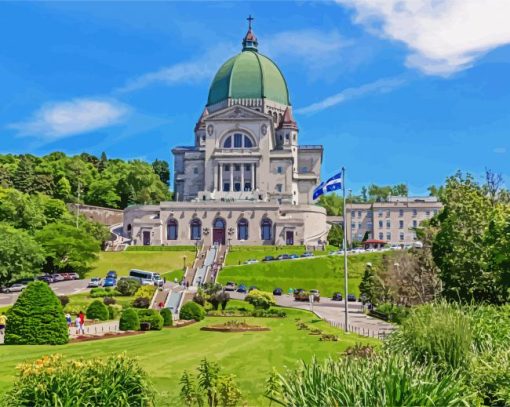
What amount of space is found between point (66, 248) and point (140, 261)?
980cm

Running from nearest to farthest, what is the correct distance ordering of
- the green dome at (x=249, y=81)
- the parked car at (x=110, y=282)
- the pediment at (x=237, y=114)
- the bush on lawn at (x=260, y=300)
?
the bush on lawn at (x=260, y=300)
the parked car at (x=110, y=282)
the pediment at (x=237, y=114)
the green dome at (x=249, y=81)

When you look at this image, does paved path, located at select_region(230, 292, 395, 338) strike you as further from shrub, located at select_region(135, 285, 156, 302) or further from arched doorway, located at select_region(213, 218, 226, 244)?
arched doorway, located at select_region(213, 218, 226, 244)

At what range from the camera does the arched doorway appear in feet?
303

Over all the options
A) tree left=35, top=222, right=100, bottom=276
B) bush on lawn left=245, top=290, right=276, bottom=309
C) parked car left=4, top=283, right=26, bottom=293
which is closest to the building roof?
tree left=35, top=222, right=100, bottom=276

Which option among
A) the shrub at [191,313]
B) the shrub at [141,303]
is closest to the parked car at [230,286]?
the shrub at [141,303]

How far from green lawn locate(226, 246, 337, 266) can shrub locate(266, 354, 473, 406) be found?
6580 cm

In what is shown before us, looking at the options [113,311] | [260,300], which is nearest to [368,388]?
[113,311]

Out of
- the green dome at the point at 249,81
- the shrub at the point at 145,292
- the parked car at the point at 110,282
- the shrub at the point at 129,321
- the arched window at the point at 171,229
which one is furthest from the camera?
the green dome at the point at 249,81

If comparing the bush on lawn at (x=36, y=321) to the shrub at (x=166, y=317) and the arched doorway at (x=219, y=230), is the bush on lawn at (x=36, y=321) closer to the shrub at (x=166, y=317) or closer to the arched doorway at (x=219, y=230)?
the shrub at (x=166, y=317)

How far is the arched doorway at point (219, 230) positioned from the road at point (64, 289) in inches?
1035

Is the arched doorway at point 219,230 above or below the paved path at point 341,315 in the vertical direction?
above

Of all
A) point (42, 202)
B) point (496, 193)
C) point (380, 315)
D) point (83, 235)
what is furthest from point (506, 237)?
point (42, 202)

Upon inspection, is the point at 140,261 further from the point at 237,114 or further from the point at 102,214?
the point at 102,214

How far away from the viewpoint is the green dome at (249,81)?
112750 mm
